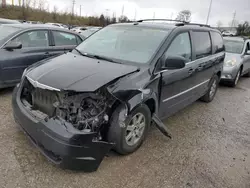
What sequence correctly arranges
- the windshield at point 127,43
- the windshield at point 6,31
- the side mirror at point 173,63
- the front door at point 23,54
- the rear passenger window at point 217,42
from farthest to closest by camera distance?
the rear passenger window at point 217,42 < the windshield at point 6,31 < the front door at point 23,54 < the windshield at point 127,43 < the side mirror at point 173,63

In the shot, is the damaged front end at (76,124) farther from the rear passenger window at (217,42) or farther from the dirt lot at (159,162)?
the rear passenger window at (217,42)

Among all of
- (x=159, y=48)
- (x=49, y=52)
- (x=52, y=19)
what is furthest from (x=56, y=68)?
(x=52, y=19)

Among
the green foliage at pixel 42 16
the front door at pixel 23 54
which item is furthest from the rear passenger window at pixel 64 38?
the green foliage at pixel 42 16

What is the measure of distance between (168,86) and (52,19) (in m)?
48.3

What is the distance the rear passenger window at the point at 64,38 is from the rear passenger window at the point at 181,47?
10.6 feet

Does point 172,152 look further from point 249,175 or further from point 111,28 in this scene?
point 111,28

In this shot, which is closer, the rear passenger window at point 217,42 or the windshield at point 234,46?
the rear passenger window at point 217,42

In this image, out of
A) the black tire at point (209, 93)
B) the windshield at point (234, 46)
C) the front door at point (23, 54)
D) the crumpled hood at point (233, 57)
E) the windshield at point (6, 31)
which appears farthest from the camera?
the windshield at point (234, 46)

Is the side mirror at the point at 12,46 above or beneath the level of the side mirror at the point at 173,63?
beneath

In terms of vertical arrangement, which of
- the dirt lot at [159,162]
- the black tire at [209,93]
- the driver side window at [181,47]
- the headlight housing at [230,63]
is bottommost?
the dirt lot at [159,162]

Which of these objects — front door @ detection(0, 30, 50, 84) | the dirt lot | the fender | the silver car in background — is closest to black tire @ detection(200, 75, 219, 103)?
the dirt lot

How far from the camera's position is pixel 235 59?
7188mm

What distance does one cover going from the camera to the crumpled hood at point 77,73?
2439 millimetres

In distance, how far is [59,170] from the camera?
102 inches
